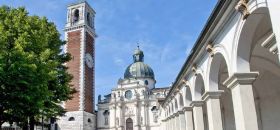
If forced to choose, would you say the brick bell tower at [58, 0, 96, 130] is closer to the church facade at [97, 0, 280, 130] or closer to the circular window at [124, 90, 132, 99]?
the circular window at [124, 90, 132, 99]

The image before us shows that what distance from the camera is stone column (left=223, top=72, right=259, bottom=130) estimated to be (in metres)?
9.30

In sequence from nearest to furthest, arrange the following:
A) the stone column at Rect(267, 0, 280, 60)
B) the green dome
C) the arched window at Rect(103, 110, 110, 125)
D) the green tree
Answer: the stone column at Rect(267, 0, 280, 60) < the green tree < the arched window at Rect(103, 110, 110, 125) < the green dome

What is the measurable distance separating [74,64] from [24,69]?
4348cm

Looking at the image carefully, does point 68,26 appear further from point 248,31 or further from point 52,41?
point 248,31

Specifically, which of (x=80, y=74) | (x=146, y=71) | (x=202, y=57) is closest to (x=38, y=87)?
(x=202, y=57)

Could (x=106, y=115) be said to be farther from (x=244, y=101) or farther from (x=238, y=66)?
(x=244, y=101)

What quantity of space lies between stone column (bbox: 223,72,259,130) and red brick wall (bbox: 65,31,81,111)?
153 ft

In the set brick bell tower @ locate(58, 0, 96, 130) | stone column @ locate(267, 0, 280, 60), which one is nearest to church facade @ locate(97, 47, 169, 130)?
brick bell tower @ locate(58, 0, 96, 130)

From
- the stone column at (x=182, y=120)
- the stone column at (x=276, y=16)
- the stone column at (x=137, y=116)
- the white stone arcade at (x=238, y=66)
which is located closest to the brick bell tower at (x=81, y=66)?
the stone column at (x=137, y=116)

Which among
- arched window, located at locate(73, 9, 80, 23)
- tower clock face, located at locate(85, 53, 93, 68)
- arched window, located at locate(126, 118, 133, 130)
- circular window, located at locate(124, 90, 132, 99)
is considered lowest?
arched window, located at locate(126, 118, 133, 130)

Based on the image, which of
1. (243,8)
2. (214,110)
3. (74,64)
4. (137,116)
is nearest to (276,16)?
(243,8)

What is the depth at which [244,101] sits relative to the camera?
372 inches

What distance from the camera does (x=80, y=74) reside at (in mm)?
56344

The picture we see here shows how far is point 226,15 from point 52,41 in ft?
42.8
